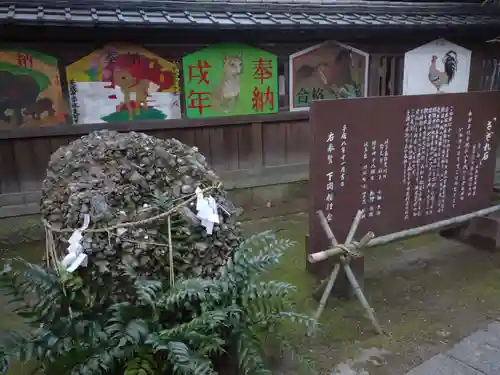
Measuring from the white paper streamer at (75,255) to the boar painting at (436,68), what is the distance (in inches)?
271

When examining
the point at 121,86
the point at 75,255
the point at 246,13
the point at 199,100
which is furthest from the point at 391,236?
the point at 121,86

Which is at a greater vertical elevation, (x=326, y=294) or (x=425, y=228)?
(x=425, y=228)

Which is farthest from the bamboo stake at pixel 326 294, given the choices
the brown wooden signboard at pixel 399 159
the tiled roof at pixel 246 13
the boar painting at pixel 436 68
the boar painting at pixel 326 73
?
the boar painting at pixel 436 68

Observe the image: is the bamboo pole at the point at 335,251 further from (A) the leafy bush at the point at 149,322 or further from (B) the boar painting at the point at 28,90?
(B) the boar painting at the point at 28,90

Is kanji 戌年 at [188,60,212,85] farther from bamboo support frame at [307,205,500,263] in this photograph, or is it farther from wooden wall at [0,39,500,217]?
bamboo support frame at [307,205,500,263]

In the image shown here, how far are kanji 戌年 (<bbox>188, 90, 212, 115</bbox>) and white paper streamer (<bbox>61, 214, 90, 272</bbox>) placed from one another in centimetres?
405

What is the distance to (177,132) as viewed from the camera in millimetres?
6641

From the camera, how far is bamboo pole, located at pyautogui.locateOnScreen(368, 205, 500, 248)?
4393 mm

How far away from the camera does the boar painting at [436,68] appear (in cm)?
784

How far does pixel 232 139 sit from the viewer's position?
7094mm

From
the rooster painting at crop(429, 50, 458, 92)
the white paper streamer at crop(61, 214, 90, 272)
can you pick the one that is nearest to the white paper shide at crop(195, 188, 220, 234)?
the white paper streamer at crop(61, 214, 90, 272)

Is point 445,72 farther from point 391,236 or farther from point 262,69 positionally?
point 391,236

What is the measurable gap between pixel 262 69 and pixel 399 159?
3.03m

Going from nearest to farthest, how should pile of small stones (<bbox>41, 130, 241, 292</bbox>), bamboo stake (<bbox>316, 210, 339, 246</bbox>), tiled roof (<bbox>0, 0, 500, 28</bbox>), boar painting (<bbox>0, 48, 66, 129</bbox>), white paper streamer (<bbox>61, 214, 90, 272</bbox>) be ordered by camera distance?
white paper streamer (<bbox>61, 214, 90, 272</bbox>) → pile of small stones (<bbox>41, 130, 241, 292</bbox>) → bamboo stake (<bbox>316, 210, 339, 246</bbox>) → tiled roof (<bbox>0, 0, 500, 28</bbox>) → boar painting (<bbox>0, 48, 66, 129</bbox>)
